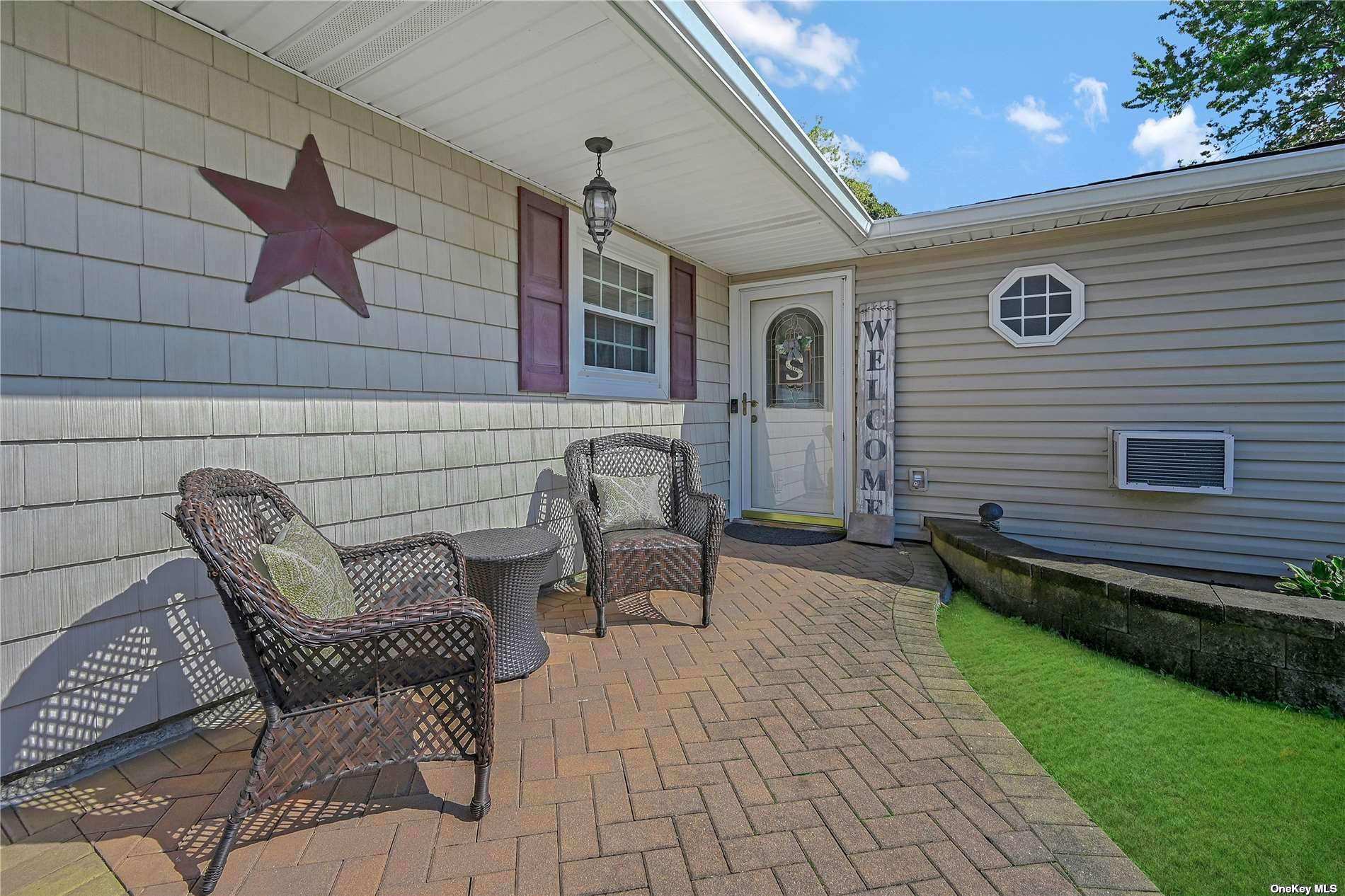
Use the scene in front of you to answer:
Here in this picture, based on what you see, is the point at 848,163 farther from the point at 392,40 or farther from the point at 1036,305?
the point at 392,40

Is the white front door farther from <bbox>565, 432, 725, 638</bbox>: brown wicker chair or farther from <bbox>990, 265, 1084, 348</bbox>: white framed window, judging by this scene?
<bbox>565, 432, 725, 638</bbox>: brown wicker chair

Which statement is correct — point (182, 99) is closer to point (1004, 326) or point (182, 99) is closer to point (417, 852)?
point (417, 852)

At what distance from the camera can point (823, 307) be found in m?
5.23

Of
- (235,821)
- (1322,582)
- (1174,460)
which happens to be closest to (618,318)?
(235,821)

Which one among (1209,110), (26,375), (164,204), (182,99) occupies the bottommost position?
(26,375)

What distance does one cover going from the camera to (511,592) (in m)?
2.40

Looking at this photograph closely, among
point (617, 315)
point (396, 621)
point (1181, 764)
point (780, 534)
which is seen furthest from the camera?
point (780, 534)

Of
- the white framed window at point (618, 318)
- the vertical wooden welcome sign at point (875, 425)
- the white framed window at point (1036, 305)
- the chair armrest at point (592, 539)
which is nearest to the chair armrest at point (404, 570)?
the chair armrest at point (592, 539)

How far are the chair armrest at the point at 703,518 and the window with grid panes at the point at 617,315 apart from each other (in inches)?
48.5

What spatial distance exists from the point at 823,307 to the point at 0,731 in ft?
17.5

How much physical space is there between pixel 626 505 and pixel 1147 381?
373cm

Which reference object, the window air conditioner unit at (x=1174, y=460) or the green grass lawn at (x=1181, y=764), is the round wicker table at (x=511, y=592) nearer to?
the green grass lawn at (x=1181, y=764)

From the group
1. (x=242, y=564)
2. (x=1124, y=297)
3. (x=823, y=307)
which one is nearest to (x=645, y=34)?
(x=242, y=564)

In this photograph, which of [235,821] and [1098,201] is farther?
[1098,201]
